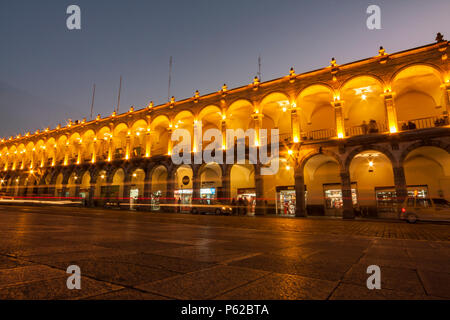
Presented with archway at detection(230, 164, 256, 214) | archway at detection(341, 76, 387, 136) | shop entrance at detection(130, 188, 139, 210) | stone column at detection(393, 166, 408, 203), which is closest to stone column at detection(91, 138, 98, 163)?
shop entrance at detection(130, 188, 139, 210)

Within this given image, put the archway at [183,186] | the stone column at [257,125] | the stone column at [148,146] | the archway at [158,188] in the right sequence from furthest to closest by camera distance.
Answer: the stone column at [148,146]
the archway at [158,188]
the archway at [183,186]
the stone column at [257,125]

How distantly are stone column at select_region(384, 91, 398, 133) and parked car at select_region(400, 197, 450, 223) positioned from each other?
6.40 meters

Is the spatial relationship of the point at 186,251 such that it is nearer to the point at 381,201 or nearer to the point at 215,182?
the point at 381,201

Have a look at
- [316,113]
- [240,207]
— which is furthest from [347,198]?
[316,113]

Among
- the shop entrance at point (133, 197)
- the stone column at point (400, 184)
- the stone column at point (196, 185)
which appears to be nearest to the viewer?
the stone column at point (400, 184)

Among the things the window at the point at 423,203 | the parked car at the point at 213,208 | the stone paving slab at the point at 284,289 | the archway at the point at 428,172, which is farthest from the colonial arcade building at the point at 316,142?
the stone paving slab at the point at 284,289

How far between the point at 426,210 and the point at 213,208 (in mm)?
14896

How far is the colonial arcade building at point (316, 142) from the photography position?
61.0ft

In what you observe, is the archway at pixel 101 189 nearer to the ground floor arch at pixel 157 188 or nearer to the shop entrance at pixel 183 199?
the ground floor arch at pixel 157 188

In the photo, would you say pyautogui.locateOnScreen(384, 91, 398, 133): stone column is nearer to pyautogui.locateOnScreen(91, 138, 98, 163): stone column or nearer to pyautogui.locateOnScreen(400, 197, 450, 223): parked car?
pyautogui.locateOnScreen(400, 197, 450, 223): parked car

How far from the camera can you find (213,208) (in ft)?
73.4

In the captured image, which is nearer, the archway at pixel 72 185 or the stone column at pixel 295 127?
the stone column at pixel 295 127

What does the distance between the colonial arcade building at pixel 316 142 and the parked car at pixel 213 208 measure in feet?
3.66

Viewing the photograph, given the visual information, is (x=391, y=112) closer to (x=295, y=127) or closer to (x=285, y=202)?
(x=295, y=127)
